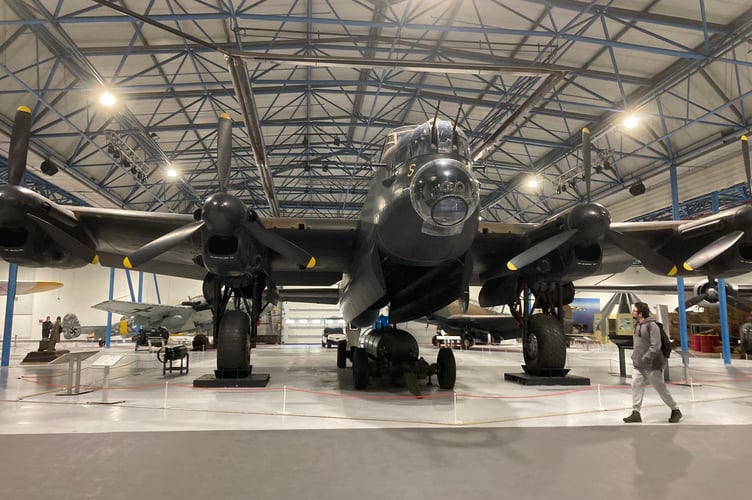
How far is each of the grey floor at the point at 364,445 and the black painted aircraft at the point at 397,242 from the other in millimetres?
2156

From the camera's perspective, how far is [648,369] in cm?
673

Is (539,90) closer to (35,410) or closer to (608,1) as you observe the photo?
(608,1)

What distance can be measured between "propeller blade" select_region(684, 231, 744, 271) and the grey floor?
2.76 metres

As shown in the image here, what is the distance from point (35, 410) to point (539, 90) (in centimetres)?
1484

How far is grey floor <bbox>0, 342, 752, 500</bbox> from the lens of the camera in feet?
12.8

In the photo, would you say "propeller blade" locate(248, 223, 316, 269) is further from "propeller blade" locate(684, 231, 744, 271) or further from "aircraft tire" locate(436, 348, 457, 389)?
"propeller blade" locate(684, 231, 744, 271)

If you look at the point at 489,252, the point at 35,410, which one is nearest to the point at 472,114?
the point at 489,252

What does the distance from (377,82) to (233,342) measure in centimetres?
1059

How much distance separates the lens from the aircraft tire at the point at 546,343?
10883 mm

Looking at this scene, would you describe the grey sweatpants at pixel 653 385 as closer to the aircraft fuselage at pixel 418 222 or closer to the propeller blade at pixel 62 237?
the aircraft fuselage at pixel 418 222

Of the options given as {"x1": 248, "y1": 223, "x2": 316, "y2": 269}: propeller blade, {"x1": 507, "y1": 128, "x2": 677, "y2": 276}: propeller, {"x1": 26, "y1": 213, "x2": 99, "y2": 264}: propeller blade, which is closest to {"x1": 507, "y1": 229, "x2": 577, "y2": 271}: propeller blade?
{"x1": 507, "y1": 128, "x2": 677, "y2": 276}: propeller

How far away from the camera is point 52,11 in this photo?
1243 centimetres

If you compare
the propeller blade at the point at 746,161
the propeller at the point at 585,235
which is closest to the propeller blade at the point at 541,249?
the propeller at the point at 585,235

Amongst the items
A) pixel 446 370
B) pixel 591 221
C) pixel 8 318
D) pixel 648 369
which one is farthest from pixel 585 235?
pixel 8 318
